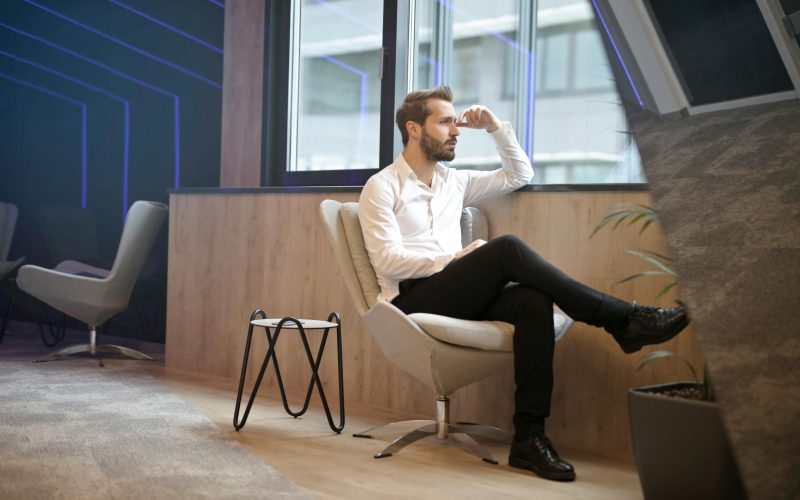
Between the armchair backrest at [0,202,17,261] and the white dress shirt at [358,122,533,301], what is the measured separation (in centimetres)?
363

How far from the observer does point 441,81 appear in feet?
15.7

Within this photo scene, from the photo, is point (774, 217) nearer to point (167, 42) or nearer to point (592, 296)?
point (592, 296)

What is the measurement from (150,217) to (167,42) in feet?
4.32

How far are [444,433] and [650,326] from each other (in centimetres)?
82

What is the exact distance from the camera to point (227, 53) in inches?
189

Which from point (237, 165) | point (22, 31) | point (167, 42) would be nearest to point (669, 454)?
point (237, 165)

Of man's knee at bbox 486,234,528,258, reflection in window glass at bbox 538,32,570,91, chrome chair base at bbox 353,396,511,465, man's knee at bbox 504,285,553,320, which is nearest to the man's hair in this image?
man's knee at bbox 486,234,528,258

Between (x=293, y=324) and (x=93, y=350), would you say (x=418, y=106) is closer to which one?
(x=293, y=324)

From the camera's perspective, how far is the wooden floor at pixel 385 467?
2.37 m

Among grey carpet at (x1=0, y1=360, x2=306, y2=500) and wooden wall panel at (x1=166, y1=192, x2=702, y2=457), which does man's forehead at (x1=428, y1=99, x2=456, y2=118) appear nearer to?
wooden wall panel at (x1=166, y1=192, x2=702, y2=457)

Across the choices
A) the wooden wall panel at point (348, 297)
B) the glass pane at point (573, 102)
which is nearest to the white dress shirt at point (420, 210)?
the wooden wall panel at point (348, 297)

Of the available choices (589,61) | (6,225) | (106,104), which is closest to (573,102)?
(589,61)

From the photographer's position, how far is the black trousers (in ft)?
8.51

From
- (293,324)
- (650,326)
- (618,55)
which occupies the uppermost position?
(618,55)
